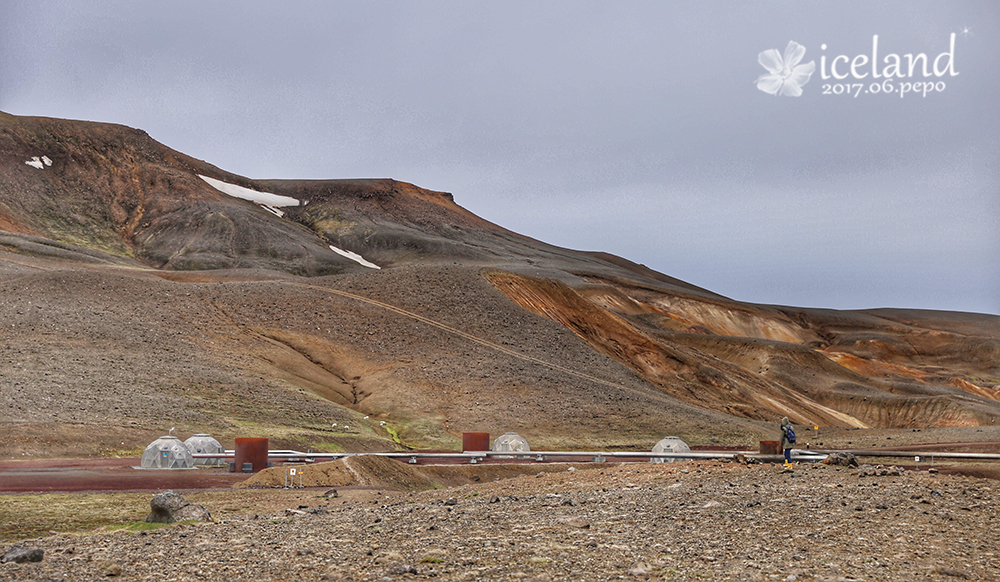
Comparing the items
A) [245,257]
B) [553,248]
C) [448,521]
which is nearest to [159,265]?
[245,257]

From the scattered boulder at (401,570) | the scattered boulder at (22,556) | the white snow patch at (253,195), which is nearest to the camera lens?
the scattered boulder at (401,570)

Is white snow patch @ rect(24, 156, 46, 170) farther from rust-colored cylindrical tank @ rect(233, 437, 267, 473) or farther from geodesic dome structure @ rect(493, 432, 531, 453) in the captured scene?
rust-colored cylindrical tank @ rect(233, 437, 267, 473)

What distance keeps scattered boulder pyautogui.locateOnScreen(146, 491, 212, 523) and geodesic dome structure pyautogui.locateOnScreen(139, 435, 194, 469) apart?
12.6 meters

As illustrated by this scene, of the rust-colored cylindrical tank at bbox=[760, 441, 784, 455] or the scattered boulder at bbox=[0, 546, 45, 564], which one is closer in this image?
the scattered boulder at bbox=[0, 546, 45, 564]

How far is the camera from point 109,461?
27.7m

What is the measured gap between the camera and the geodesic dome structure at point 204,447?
27938 millimetres

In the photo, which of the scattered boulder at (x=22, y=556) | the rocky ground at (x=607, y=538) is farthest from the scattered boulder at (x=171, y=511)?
the scattered boulder at (x=22, y=556)

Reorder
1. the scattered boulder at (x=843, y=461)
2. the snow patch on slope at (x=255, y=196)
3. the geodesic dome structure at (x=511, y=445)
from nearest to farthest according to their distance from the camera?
the scattered boulder at (x=843, y=461) < the geodesic dome structure at (x=511, y=445) < the snow patch on slope at (x=255, y=196)

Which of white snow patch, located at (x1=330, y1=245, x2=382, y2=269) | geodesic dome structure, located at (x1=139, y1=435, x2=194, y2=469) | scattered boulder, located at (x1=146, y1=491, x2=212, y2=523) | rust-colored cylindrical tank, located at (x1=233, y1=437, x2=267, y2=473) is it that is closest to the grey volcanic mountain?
white snow patch, located at (x1=330, y1=245, x2=382, y2=269)

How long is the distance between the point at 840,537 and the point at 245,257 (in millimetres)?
96781

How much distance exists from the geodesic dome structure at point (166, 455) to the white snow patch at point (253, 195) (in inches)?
4198

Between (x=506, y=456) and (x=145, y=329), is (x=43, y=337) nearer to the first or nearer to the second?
(x=145, y=329)

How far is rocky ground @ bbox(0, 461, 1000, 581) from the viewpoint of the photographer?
934 cm

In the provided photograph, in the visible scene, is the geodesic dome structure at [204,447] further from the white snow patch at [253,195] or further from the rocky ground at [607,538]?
the white snow patch at [253,195]
